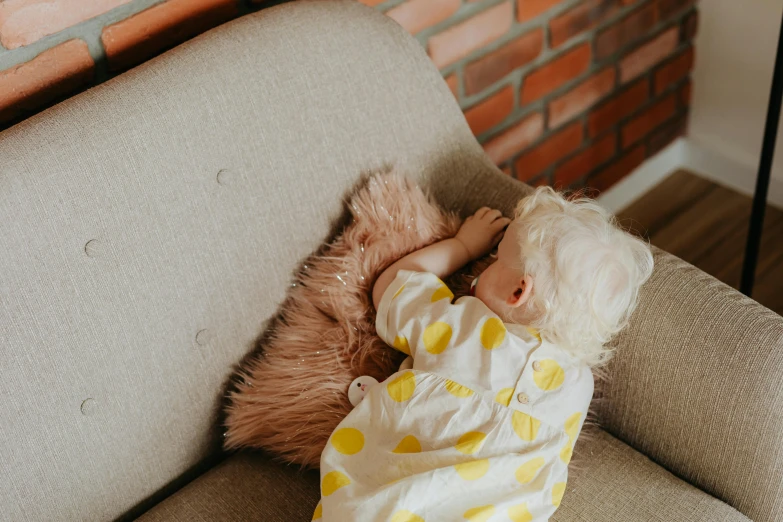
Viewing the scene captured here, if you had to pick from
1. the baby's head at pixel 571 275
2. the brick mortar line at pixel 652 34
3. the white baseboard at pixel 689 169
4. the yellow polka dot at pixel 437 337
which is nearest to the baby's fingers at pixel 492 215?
the baby's head at pixel 571 275

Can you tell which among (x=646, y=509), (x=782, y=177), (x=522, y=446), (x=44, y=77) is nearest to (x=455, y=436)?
(x=522, y=446)

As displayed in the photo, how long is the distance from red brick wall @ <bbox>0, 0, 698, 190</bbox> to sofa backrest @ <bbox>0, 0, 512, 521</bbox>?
4.7 inches

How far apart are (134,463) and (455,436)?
1.45 ft

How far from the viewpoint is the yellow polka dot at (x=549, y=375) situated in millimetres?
939

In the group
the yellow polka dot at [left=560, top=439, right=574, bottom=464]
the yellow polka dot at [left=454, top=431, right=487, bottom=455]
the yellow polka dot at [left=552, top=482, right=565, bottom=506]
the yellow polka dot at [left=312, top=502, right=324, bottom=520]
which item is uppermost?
the yellow polka dot at [left=454, top=431, right=487, bottom=455]

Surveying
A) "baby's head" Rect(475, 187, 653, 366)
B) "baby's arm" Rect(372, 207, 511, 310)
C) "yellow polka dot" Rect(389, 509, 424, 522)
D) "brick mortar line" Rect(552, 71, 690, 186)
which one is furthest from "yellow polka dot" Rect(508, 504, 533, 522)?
"brick mortar line" Rect(552, 71, 690, 186)

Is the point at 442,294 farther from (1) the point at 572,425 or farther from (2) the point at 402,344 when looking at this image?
(1) the point at 572,425

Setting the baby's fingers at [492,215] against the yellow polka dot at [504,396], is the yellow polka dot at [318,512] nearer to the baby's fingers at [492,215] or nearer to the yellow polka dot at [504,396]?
the yellow polka dot at [504,396]

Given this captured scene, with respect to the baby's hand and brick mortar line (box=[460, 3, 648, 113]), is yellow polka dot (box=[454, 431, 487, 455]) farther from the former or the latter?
brick mortar line (box=[460, 3, 648, 113])

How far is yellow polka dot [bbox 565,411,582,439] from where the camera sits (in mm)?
938

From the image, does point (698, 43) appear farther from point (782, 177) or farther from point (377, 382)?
point (377, 382)

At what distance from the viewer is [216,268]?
3.28 feet

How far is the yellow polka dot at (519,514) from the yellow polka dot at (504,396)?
0.41ft

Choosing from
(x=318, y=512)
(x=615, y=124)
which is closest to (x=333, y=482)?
(x=318, y=512)
